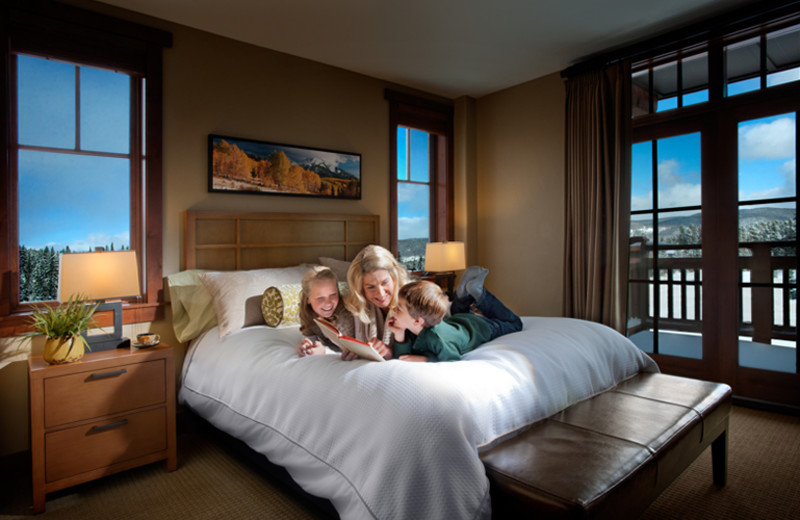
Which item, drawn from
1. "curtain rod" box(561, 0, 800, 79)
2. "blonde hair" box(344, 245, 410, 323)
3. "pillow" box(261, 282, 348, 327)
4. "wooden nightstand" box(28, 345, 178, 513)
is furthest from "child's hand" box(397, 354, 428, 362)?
"curtain rod" box(561, 0, 800, 79)

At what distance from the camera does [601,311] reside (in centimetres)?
389

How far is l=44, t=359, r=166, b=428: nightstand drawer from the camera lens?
7.32ft

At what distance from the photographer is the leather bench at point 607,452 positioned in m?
1.36

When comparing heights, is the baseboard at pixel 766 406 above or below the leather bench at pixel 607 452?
below

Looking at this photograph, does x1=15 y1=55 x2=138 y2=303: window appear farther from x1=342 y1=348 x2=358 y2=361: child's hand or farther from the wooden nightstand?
x1=342 y1=348 x2=358 y2=361: child's hand

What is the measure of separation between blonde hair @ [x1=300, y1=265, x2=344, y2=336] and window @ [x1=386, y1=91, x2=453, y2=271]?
2.12m

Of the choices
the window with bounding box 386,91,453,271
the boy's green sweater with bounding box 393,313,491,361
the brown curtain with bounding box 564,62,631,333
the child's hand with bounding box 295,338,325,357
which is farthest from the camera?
the window with bounding box 386,91,453,271

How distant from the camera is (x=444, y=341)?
1999 millimetres

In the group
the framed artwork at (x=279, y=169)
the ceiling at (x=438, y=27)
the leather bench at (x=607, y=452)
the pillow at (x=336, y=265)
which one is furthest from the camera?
the pillow at (x=336, y=265)

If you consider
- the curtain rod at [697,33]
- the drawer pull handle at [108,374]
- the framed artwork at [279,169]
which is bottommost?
the drawer pull handle at [108,374]

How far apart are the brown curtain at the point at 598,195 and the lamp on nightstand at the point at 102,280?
130 inches

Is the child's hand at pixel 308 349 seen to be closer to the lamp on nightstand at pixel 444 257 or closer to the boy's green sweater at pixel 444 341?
the boy's green sweater at pixel 444 341

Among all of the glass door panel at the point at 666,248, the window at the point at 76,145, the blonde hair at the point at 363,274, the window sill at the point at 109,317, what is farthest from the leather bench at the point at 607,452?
the window at the point at 76,145

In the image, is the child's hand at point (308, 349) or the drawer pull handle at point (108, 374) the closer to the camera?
the child's hand at point (308, 349)
